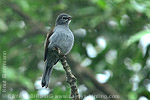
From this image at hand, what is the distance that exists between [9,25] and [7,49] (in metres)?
0.74

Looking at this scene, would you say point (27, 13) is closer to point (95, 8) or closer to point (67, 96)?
point (95, 8)

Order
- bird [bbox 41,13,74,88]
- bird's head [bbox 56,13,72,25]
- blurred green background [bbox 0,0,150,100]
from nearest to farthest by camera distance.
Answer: bird [bbox 41,13,74,88] < bird's head [bbox 56,13,72,25] < blurred green background [bbox 0,0,150,100]

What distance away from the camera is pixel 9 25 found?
29.2 feet

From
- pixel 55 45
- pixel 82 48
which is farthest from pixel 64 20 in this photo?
pixel 82 48

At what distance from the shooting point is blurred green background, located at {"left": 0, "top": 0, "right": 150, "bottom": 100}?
26.6ft

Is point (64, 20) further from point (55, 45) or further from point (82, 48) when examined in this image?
point (82, 48)

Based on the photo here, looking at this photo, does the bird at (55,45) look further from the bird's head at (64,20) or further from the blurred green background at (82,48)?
the blurred green background at (82,48)

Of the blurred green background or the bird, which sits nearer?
the bird

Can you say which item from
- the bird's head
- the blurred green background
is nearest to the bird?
the bird's head

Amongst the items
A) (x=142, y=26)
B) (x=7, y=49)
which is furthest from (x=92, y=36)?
(x=7, y=49)

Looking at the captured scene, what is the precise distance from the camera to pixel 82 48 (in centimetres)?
848

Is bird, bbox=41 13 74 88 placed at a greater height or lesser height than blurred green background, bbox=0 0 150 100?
lesser

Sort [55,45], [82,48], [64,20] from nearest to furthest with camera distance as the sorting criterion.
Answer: [55,45], [64,20], [82,48]

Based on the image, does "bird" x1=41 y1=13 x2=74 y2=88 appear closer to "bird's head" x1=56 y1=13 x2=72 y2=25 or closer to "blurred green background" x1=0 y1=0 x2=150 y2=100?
"bird's head" x1=56 y1=13 x2=72 y2=25
